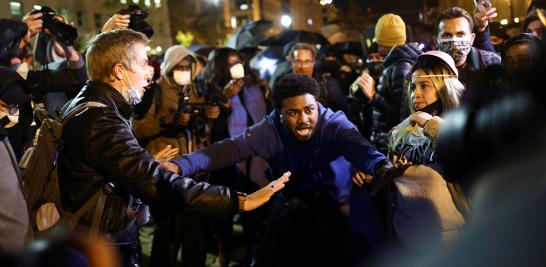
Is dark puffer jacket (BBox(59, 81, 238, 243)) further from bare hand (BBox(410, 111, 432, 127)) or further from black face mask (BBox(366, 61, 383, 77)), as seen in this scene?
black face mask (BBox(366, 61, 383, 77))

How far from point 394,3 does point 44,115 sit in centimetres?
409

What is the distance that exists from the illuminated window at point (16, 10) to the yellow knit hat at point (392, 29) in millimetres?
3874

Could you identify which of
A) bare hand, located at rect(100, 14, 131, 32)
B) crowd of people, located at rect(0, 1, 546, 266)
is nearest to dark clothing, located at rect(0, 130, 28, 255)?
crowd of people, located at rect(0, 1, 546, 266)

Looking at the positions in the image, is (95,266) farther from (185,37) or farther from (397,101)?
(185,37)

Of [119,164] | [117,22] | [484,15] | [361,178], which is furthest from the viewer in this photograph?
[117,22]

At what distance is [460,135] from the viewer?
4.67 feet

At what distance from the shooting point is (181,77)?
645cm

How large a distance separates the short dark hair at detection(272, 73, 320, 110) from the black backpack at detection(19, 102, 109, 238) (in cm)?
161

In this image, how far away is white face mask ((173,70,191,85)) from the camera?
643 cm

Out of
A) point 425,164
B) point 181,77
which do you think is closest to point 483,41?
point 425,164

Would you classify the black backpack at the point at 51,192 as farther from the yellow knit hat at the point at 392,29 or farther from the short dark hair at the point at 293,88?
the yellow knit hat at the point at 392,29

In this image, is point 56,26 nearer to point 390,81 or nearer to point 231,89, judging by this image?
point 231,89

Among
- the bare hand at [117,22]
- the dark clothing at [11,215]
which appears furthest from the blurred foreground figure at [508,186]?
the bare hand at [117,22]

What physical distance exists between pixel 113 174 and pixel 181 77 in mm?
3542
